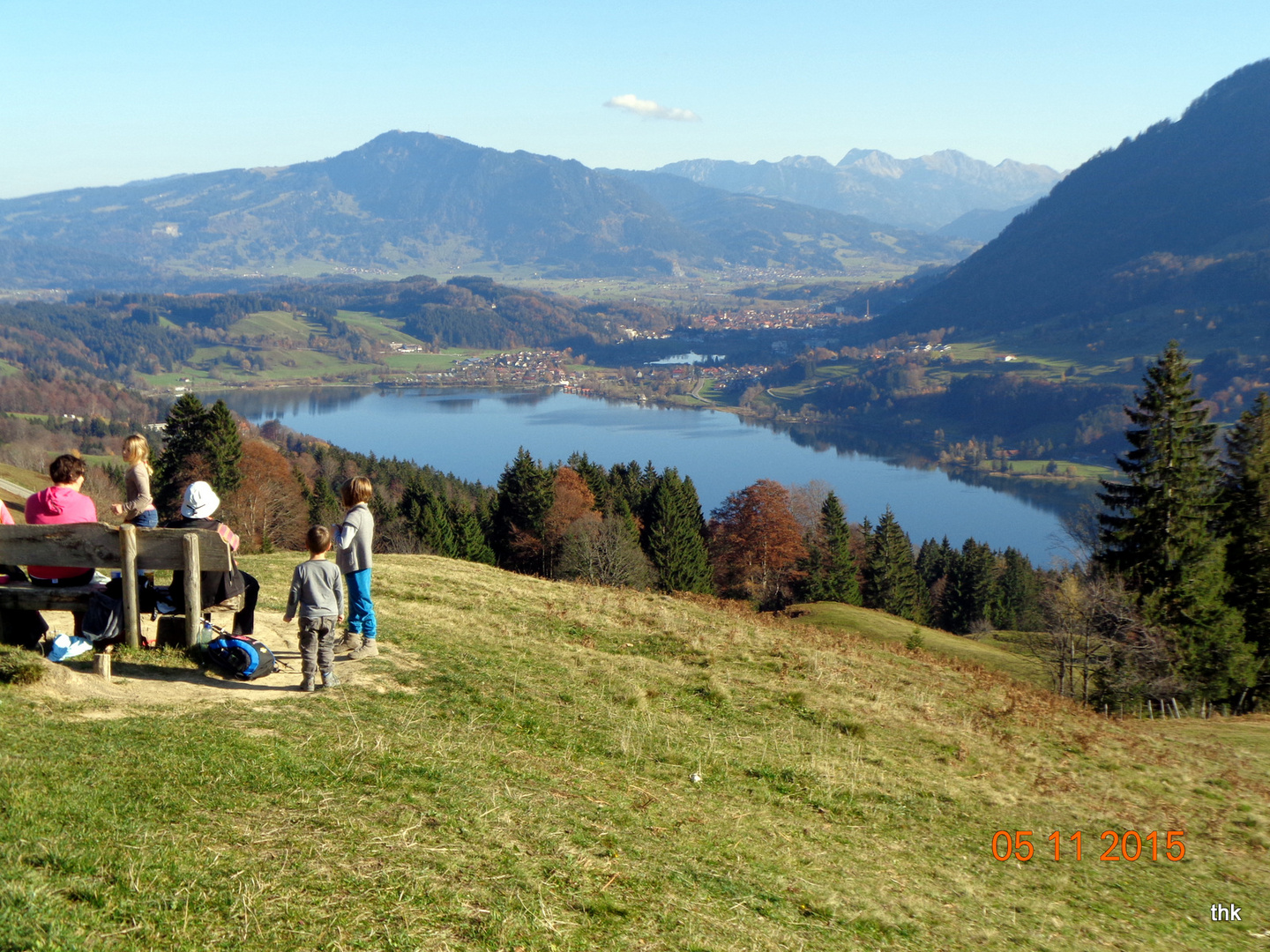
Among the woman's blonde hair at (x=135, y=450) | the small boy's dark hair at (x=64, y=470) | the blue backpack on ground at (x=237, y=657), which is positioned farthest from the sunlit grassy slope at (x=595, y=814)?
the woman's blonde hair at (x=135, y=450)

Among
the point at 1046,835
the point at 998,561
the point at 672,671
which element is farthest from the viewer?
the point at 998,561

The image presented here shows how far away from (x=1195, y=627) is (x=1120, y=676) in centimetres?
368

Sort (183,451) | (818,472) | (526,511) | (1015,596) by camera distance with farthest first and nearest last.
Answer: (818,472)
(1015,596)
(526,511)
(183,451)

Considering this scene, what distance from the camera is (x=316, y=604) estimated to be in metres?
9.00

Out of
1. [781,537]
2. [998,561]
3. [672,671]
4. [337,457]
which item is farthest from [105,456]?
[672,671]

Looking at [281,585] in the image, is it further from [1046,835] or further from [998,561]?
[998,561]

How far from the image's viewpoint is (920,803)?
31.6 feet

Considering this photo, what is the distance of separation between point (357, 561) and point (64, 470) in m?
3.18

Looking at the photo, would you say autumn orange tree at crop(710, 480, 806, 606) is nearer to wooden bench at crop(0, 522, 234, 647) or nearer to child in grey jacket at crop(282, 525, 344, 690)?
child in grey jacket at crop(282, 525, 344, 690)

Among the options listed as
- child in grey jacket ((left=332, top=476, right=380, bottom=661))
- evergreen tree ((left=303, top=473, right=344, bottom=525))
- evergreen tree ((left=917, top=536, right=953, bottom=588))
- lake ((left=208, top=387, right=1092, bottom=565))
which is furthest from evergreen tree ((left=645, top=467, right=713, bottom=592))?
lake ((left=208, top=387, right=1092, bottom=565))

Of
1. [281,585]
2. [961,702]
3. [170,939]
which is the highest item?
[170,939]

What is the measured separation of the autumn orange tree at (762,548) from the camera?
62969 mm
